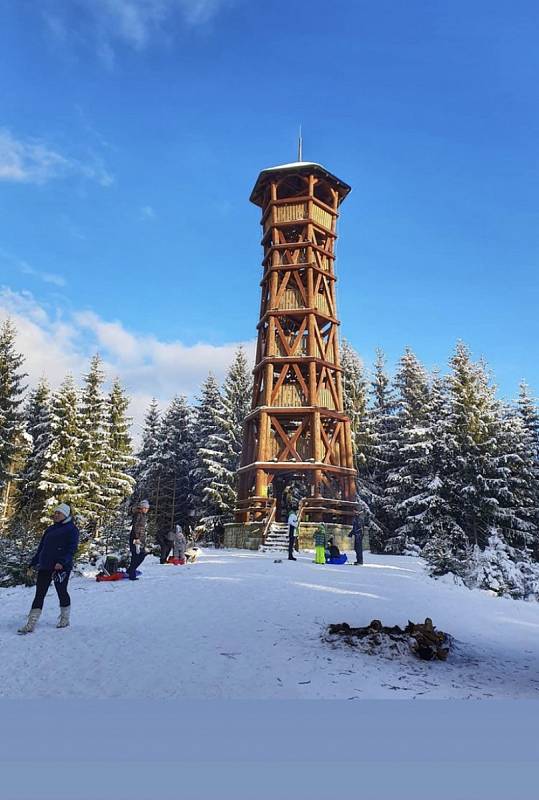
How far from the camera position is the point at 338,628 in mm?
6707

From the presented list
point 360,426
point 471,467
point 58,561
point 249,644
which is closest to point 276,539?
point 471,467

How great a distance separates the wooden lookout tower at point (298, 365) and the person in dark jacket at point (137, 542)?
1136 cm

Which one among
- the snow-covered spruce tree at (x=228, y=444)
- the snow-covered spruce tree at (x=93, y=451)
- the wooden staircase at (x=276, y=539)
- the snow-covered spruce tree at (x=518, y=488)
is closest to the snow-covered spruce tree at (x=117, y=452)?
the snow-covered spruce tree at (x=93, y=451)

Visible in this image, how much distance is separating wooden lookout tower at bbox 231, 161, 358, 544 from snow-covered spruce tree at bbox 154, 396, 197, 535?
1138cm

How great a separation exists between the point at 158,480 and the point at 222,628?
33.4 meters

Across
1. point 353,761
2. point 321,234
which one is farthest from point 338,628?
point 321,234

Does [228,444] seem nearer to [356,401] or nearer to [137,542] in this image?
[356,401]

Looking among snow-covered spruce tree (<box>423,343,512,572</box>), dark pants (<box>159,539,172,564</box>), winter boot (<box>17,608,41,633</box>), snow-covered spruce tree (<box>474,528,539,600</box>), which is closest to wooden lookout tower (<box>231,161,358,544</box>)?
snow-covered spruce tree (<box>423,343,512,572</box>)

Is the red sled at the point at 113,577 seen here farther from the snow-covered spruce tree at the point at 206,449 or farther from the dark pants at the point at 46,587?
the snow-covered spruce tree at the point at 206,449

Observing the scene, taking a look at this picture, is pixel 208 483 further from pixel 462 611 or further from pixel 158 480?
pixel 462 611

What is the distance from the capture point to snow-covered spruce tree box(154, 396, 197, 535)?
3888cm

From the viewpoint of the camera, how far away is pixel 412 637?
6.27m

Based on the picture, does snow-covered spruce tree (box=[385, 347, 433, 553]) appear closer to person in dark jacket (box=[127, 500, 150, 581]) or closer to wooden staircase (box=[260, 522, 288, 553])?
wooden staircase (box=[260, 522, 288, 553])

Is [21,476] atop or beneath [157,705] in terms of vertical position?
atop
